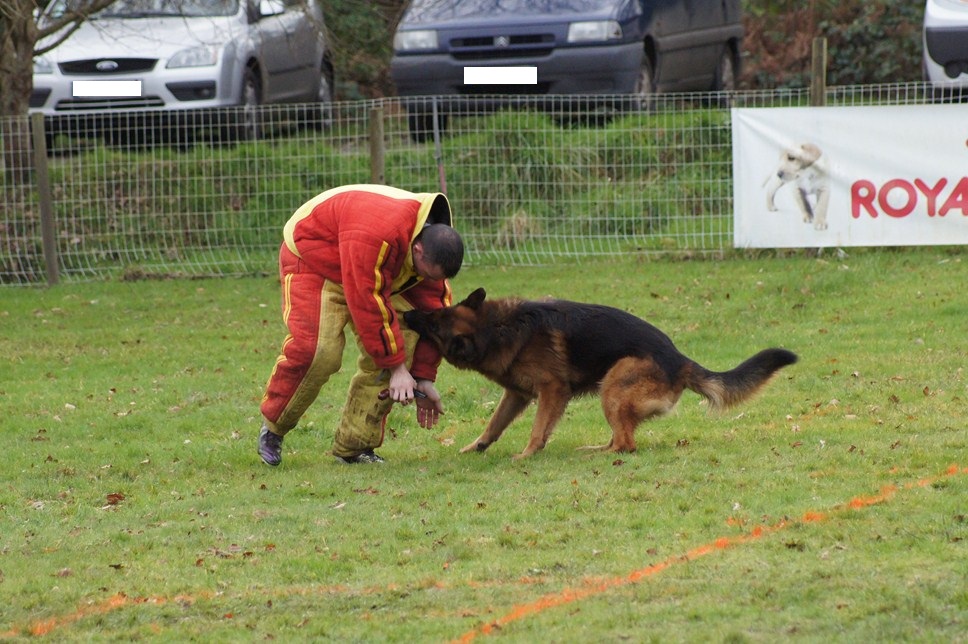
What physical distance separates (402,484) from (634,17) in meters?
9.44

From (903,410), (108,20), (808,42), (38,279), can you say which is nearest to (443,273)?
(903,410)

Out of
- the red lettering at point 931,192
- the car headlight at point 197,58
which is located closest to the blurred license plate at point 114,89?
the car headlight at point 197,58

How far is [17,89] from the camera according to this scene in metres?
14.6

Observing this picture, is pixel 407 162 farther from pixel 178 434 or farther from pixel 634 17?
pixel 178 434

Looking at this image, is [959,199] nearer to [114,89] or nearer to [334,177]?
[334,177]

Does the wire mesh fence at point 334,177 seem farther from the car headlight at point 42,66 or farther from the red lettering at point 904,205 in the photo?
the car headlight at point 42,66

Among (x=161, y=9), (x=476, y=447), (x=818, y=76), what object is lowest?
(x=476, y=447)

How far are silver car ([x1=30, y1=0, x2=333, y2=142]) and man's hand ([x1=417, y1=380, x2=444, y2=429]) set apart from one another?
7.71 metres

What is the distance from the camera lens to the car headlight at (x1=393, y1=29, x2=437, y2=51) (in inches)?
591

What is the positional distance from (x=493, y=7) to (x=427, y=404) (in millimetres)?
8918

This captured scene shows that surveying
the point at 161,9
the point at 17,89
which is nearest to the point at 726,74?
the point at 161,9

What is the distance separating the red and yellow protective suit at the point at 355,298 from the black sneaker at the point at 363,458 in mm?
35

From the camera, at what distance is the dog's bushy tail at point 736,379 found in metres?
7.04

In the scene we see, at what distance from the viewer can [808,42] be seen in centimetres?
2103
